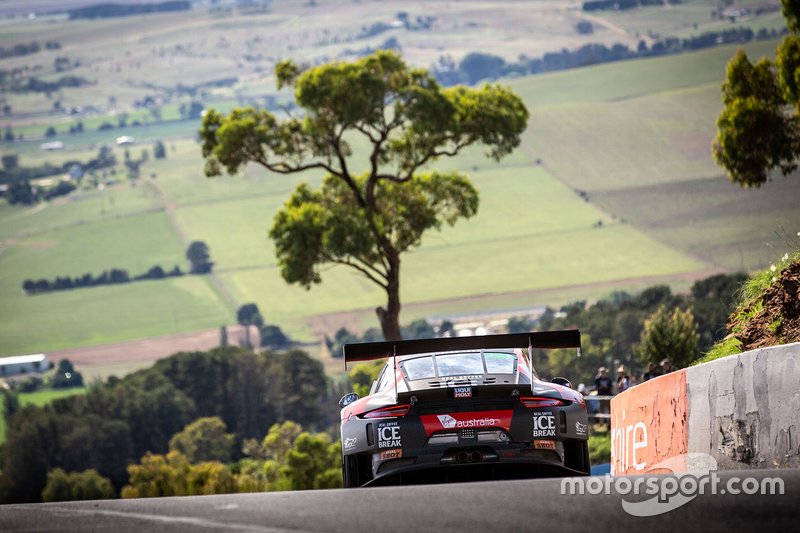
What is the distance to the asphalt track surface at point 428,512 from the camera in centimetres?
694

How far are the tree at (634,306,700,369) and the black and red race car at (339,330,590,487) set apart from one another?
1907cm

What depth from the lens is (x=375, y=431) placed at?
10.8 m

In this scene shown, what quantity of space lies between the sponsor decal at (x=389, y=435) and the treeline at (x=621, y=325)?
2730 inches

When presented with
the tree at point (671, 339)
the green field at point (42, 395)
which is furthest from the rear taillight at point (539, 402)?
the green field at point (42, 395)

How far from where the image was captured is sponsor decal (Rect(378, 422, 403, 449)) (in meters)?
10.7

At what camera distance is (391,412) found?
426 inches

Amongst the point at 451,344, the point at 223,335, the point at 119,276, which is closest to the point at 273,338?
the point at 223,335

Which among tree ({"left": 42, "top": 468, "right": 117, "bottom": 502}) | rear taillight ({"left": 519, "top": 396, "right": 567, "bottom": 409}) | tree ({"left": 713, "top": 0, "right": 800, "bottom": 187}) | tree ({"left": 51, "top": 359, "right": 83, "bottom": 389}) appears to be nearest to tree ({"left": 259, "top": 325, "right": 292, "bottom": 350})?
tree ({"left": 51, "top": 359, "right": 83, "bottom": 389})

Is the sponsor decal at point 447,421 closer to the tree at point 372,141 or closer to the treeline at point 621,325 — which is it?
the tree at point 372,141

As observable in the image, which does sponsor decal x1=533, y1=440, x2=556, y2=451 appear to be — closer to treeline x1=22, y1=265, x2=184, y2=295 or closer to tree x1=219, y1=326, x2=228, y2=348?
tree x1=219, y1=326, x2=228, y2=348

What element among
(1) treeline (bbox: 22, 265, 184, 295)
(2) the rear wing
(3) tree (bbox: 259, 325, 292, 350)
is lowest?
(3) tree (bbox: 259, 325, 292, 350)

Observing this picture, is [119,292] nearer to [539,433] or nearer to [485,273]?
[485,273]

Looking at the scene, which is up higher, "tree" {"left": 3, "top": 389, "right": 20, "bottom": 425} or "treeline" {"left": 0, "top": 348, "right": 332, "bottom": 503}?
"treeline" {"left": 0, "top": 348, "right": 332, "bottom": 503}

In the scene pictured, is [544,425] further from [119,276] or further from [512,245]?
[119,276]
